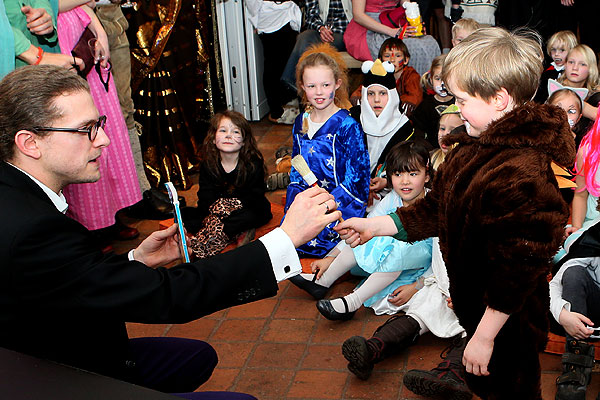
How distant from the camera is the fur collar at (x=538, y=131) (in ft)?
6.53

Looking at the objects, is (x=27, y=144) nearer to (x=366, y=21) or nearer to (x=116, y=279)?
(x=116, y=279)

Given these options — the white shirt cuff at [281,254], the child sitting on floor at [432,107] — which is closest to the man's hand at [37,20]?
the white shirt cuff at [281,254]

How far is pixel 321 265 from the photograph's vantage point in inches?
153

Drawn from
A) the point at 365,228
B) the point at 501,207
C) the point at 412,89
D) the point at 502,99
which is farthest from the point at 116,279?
the point at 412,89

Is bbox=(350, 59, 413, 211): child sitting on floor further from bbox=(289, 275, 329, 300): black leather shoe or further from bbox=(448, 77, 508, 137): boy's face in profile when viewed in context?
bbox=(448, 77, 508, 137): boy's face in profile

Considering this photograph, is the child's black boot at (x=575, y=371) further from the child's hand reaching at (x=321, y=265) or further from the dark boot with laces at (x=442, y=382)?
the child's hand reaching at (x=321, y=265)

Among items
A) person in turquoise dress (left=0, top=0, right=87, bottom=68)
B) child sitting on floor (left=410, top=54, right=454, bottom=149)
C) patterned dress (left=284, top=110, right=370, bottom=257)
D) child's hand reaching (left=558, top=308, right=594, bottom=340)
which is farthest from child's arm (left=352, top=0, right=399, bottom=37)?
child's hand reaching (left=558, top=308, right=594, bottom=340)

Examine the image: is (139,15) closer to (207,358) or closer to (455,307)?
(207,358)

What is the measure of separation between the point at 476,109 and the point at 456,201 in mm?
309

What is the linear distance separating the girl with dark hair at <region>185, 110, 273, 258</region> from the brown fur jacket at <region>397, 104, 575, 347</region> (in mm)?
2313

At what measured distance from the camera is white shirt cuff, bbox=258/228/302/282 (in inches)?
79.1

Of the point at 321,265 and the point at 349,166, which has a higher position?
the point at 349,166

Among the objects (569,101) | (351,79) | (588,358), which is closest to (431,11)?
(351,79)

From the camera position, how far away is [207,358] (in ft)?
8.18
